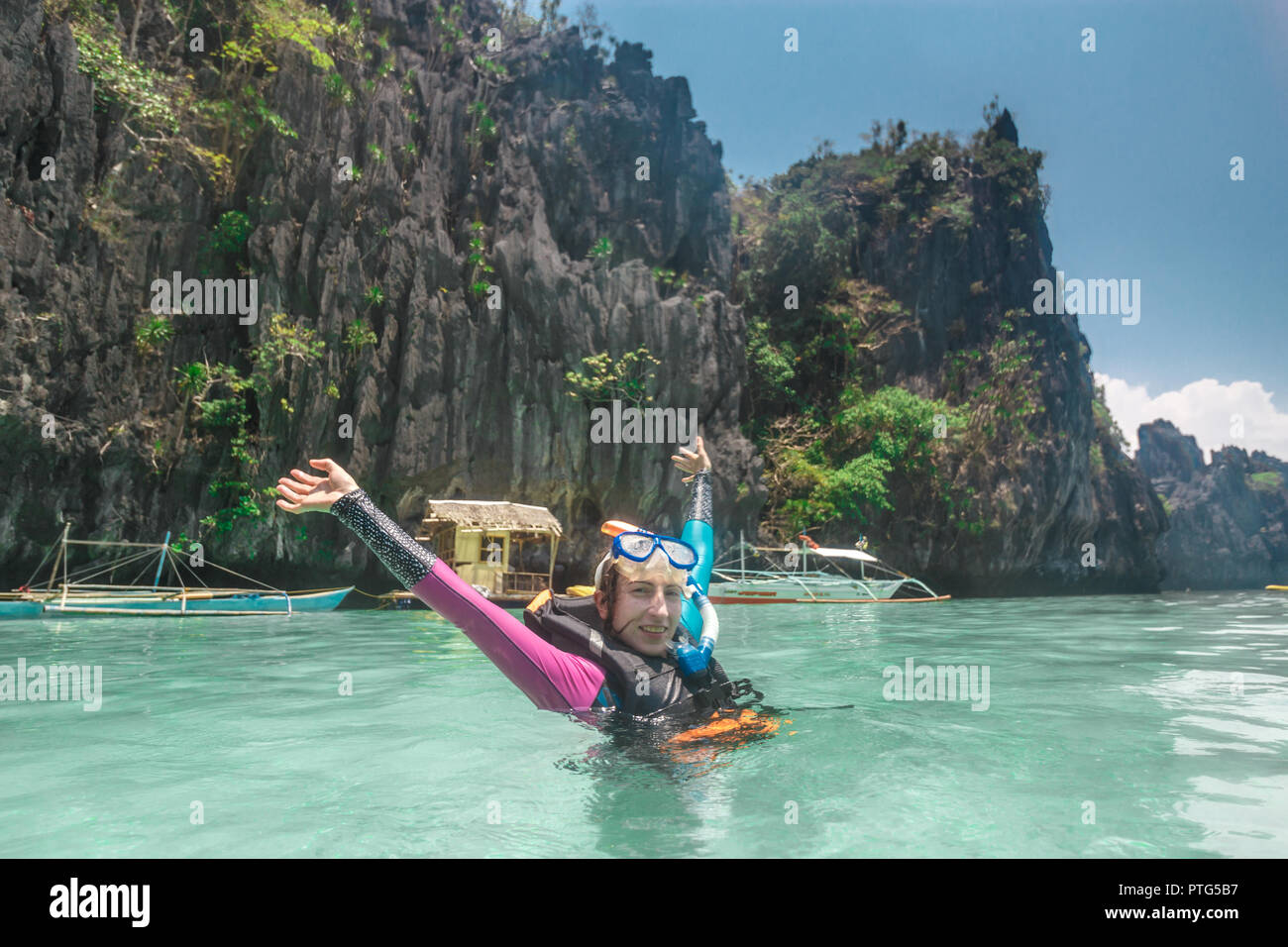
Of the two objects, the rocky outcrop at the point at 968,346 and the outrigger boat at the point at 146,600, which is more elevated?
the rocky outcrop at the point at 968,346

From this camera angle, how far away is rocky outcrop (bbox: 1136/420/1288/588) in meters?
57.4

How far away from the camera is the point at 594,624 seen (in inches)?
162

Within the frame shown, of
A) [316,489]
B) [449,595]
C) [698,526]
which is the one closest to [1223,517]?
[698,526]

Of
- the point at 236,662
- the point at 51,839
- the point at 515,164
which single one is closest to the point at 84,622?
the point at 236,662

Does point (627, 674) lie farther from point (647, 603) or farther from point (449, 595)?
point (449, 595)

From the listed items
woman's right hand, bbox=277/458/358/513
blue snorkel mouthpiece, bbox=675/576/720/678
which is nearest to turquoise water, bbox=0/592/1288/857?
blue snorkel mouthpiece, bbox=675/576/720/678

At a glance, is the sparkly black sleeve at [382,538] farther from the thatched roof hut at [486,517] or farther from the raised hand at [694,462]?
the thatched roof hut at [486,517]

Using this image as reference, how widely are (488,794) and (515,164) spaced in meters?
27.1

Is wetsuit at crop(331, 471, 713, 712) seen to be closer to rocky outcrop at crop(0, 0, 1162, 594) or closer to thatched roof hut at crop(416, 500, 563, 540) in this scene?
thatched roof hut at crop(416, 500, 563, 540)

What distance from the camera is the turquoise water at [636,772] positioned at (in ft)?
8.38

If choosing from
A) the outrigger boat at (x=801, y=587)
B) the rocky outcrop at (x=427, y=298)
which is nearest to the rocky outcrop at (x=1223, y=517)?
the rocky outcrop at (x=427, y=298)

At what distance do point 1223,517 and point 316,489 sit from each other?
71795mm
